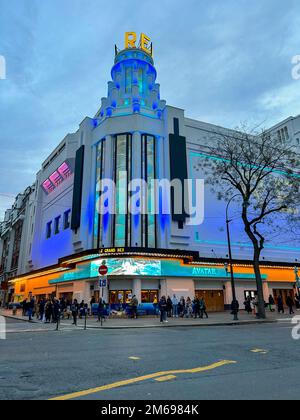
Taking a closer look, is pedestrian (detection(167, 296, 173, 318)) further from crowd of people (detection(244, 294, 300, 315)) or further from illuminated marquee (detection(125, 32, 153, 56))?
illuminated marquee (detection(125, 32, 153, 56))

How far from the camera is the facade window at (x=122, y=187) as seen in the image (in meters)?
34.8

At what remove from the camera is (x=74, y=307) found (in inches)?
822

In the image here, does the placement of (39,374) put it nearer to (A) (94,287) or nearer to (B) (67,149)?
(A) (94,287)

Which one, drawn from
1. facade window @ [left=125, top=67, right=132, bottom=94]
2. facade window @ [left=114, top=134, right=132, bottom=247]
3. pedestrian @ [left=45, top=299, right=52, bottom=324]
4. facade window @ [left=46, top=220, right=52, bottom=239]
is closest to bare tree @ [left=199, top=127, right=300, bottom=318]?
facade window @ [left=114, top=134, right=132, bottom=247]

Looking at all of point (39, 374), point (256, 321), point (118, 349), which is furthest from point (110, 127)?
point (39, 374)

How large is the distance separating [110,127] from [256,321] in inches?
1089

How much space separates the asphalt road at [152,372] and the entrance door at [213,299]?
26.2 metres

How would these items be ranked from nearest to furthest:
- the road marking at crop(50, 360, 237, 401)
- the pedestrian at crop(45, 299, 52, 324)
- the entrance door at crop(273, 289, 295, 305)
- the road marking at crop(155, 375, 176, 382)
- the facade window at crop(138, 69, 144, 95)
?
the road marking at crop(50, 360, 237, 401) → the road marking at crop(155, 375, 176, 382) → the pedestrian at crop(45, 299, 52, 324) → the entrance door at crop(273, 289, 295, 305) → the facade window at crop(138, 69, 144, 95)

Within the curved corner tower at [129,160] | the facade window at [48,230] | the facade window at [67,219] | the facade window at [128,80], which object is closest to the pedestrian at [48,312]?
the curved corner tower at [129,160]

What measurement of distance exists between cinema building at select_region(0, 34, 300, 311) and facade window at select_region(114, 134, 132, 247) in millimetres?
114

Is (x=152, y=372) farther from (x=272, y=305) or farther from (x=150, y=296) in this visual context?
(x=272, y=305)

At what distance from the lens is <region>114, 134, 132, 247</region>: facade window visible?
34.8 meters

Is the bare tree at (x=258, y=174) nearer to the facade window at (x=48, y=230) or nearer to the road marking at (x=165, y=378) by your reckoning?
the road marking at (x=165, y=378)

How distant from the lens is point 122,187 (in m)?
36.3
